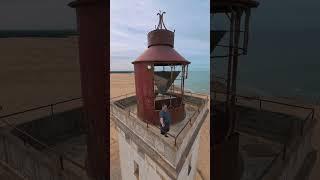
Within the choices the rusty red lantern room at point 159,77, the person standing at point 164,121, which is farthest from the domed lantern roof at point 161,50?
the person standing at point 164,121

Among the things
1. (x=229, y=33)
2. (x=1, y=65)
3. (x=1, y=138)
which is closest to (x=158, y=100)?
(x=229, y=33)

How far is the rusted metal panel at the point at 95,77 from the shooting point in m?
1.33

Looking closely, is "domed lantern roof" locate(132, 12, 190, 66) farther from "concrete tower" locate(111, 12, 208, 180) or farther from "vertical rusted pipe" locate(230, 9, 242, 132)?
"vertical rusted pipe" locate(230, 9, 242, 132)

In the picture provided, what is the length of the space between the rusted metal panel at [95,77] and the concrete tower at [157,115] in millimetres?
190

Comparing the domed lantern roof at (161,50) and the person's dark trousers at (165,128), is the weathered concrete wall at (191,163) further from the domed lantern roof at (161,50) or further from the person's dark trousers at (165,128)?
the domed lantern roof at (161,50)

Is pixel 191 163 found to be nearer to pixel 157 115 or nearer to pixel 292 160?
pixel 157 115

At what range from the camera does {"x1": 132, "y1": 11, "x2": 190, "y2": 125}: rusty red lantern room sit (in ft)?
3.78

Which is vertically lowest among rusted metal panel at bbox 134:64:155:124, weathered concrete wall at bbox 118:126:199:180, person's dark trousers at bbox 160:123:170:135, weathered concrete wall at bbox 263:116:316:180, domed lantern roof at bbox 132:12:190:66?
weathered concrete wall at bbox 263:116:316:180

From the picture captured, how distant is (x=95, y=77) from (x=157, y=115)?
0.41 m

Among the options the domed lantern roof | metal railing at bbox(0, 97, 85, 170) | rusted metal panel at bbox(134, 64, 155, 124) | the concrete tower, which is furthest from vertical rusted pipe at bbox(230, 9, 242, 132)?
metal railing at bbox(0, 97, 85, 170)

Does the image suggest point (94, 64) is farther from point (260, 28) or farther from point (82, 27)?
point (260, 28)

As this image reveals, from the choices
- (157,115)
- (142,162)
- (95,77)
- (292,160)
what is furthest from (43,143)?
(292,160)

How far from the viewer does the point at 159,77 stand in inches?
46.8

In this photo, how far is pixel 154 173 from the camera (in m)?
1.20
